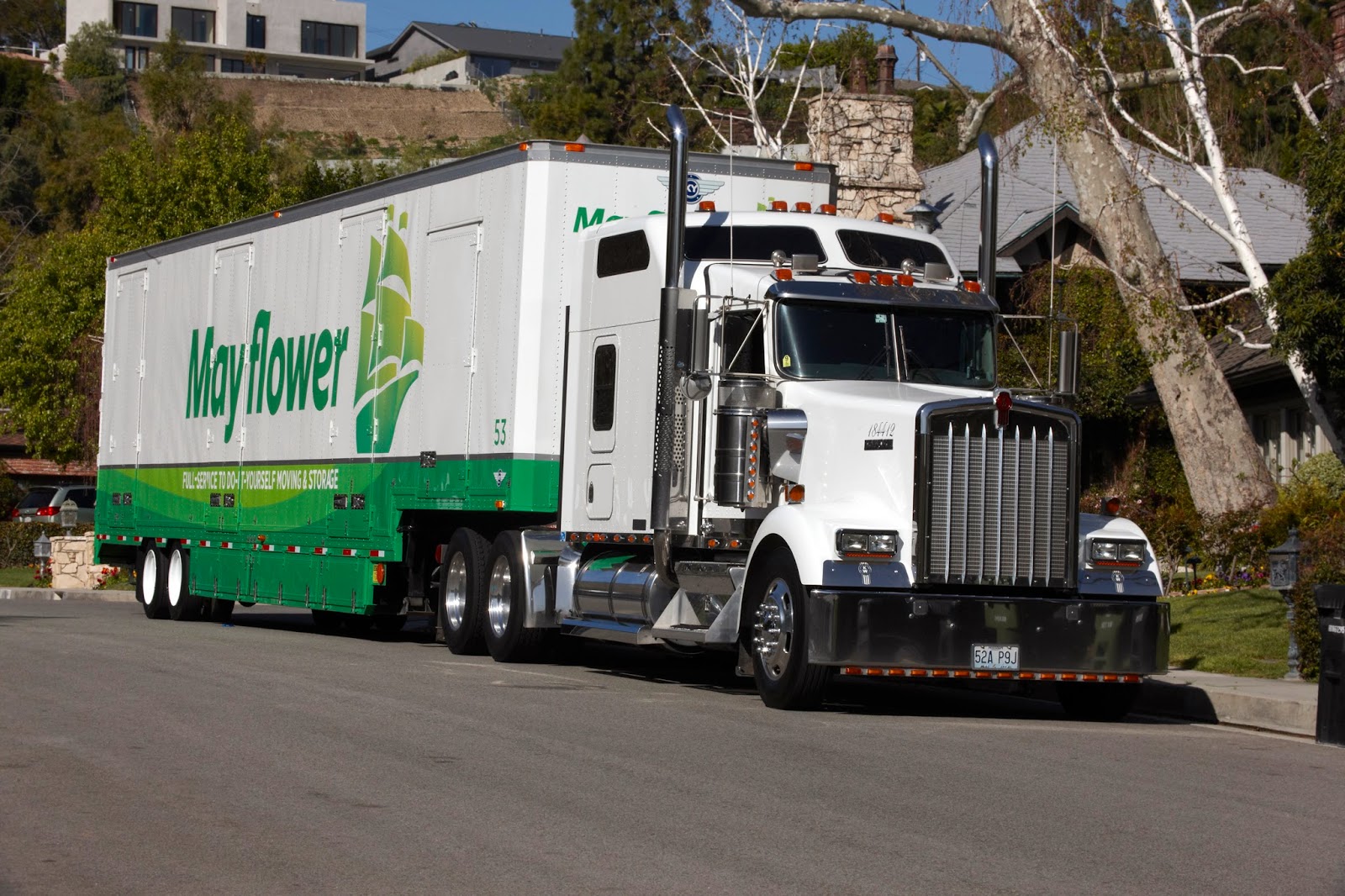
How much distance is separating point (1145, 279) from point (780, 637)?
1239 cm

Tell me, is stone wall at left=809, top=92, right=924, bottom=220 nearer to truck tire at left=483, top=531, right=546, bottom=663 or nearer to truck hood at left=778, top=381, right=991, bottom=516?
truck tire at left=483, top=531, right=546, bottom=663

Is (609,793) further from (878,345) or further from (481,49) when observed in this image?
(481,49)

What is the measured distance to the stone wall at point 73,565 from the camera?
34.4 meters

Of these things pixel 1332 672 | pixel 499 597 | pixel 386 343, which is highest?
pixel 386 343

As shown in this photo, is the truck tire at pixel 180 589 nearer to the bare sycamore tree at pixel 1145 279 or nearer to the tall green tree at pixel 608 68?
the bare sycamore tree at pixel 1145 279

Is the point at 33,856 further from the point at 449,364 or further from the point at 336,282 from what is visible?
the point at 336,282

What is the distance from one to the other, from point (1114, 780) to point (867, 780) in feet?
4.99

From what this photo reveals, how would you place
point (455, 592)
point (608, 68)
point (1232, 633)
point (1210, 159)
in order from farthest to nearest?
point (608, 68)
point (1210, 159)
point (1232, 633)
point (455, 592)

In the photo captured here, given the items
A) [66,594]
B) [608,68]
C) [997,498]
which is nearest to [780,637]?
[997,498]

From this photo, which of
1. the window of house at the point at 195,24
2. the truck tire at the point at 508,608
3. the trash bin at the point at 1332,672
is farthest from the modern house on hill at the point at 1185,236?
the window of house at the point at 195,24

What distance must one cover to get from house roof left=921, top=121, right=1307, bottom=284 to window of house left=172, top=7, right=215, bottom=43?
97670 millimetres

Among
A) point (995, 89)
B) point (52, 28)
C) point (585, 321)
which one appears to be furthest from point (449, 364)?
point (52, 28)

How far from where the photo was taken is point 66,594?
3272 centimetres

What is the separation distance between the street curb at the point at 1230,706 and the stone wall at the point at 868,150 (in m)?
19.0
